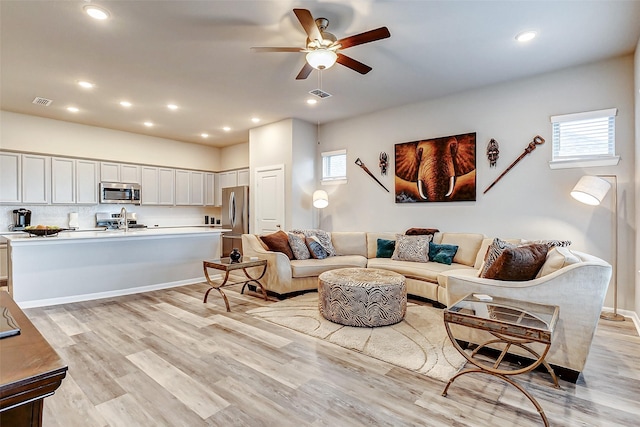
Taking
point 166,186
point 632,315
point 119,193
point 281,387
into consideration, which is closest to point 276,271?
point 281,387

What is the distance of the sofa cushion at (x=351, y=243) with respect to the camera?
549cm

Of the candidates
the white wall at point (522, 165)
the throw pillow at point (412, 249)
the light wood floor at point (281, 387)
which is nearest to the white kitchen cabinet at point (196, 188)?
the white wall at point (522, 165)

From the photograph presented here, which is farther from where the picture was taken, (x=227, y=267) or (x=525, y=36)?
(x=227, y=267)

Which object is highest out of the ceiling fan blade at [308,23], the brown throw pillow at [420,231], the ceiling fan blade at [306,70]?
the ceiling fan blade at [308,23]

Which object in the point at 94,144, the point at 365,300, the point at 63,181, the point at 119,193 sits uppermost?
the point at 94,144

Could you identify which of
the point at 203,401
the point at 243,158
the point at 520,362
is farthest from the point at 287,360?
the point at 243,158

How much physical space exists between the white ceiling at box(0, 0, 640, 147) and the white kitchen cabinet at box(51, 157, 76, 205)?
1.06 m

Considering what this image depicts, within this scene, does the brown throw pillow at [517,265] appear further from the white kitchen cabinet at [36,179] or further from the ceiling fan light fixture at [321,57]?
the white kitchen cabinet at [36,179]

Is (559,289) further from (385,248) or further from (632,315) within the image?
(385,248)

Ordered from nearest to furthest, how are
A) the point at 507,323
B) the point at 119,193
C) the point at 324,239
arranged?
the point at 507,323, the point at 324,239, the point at 119,193

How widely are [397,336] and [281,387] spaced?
133cm

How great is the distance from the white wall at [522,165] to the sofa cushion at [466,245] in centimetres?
29

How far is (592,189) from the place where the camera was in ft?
11.7

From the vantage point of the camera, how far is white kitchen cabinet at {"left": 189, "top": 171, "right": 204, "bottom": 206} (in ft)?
27.0
